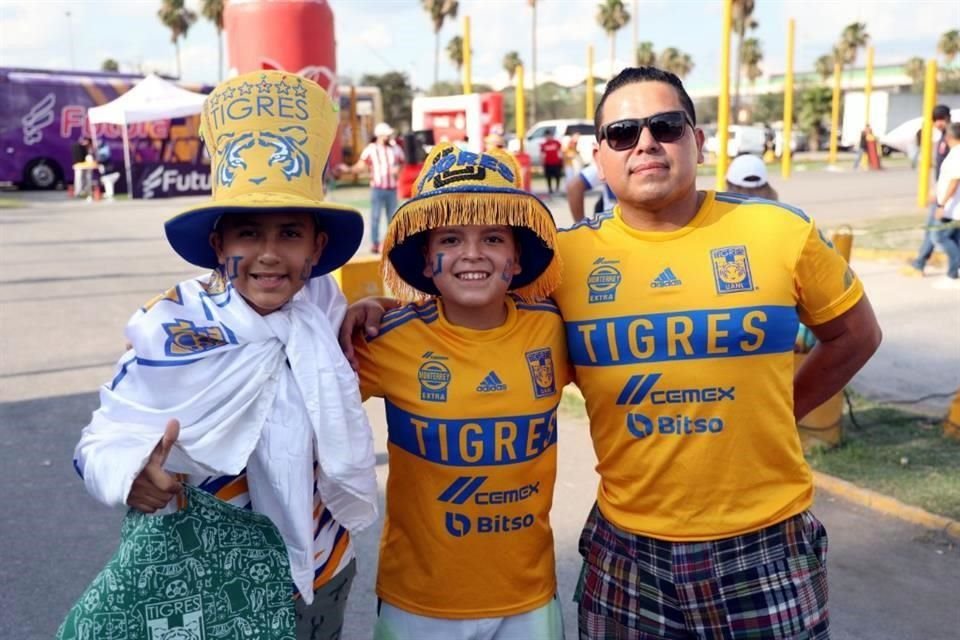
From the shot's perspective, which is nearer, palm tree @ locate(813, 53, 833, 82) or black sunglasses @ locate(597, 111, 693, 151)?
black sunglasses @ locate(597, 111, 693, 151)

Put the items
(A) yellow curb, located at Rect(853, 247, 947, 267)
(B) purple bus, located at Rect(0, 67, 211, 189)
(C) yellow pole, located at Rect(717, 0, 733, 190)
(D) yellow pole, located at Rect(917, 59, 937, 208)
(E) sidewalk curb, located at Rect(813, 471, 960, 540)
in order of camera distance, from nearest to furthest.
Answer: (E) sidewalk curb, located at Rect(813, 471, 960, 540)
(C) yellow pole, located at Rect(717, 0, 733, 190)
(A) yellow curb, located at Rect(853, 247, 947, 267)
(D) yellow pole, located at Rect(917, 59, 937, 208)
(B) purple bus, located at Rect(0, 67, 211, 189)

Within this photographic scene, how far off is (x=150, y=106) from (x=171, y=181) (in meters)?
3.81

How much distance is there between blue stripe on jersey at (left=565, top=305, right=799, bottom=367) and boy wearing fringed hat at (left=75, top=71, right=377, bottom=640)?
2.20 feet

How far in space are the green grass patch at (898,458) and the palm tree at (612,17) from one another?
2325 inches

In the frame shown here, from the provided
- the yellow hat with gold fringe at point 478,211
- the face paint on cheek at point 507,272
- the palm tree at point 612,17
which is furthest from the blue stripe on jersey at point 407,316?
the palm tree at point 612,17

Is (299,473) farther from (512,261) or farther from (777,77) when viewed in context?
(777,77)

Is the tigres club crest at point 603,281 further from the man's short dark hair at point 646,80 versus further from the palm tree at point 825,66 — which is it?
the palm tree at point 825,66

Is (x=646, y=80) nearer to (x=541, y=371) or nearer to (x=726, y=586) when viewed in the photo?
(x=541, y=371)

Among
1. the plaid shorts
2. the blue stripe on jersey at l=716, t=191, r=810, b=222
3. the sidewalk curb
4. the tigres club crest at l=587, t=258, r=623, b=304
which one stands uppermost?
the blue stripe on jersey at l=716, t=191, r=810, b=222

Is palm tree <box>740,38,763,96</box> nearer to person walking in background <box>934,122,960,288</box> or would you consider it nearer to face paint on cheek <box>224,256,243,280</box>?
person walking in background <box>934,122,960,288</box>

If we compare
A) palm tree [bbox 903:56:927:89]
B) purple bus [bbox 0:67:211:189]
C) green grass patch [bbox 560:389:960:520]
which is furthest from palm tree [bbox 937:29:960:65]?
green grass patch [bbox 560:389:960:520]

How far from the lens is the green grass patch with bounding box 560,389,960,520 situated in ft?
15.7

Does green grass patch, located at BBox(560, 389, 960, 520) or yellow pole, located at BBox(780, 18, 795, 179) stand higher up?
yellow pole, located at BBox(780, 18, 795, 179)

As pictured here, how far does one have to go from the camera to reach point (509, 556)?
2.34m
